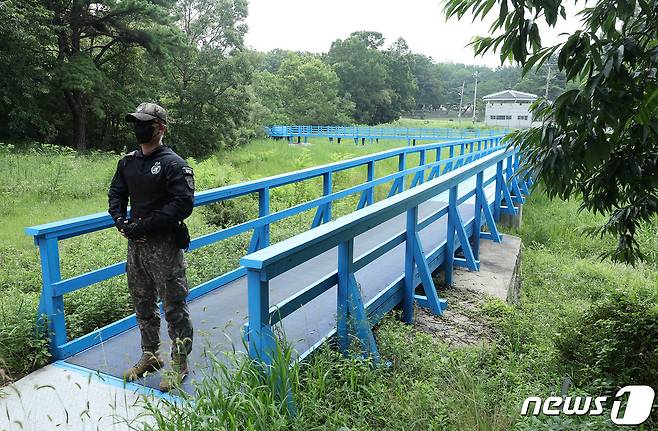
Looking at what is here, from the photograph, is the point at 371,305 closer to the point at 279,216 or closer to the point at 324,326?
the point at 324,326

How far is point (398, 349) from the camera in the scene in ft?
12.9

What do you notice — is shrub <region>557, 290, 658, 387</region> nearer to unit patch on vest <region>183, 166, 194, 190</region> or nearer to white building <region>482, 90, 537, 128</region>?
unit patch on vest <region>183, 166, 194, 190</region>

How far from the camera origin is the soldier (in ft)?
10.5

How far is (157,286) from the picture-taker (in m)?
3.36

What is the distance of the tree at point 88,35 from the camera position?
23.2m

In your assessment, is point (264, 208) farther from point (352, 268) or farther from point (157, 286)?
point (157, 286)

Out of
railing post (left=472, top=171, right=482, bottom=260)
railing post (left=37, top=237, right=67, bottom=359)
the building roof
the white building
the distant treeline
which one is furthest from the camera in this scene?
the white building

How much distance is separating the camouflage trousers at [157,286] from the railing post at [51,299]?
50cm

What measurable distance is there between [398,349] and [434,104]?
9439cm

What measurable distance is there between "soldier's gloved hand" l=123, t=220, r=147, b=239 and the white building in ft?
207

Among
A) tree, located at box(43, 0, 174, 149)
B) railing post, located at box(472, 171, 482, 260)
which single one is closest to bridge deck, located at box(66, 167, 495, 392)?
railing post, located at box(472, 171, 482, 260)

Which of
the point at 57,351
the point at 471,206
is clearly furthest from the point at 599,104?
the point at 471,206

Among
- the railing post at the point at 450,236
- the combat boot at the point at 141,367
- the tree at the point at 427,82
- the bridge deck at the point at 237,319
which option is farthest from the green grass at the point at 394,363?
the tree at the point at 427,82

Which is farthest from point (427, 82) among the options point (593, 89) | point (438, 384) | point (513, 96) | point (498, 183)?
point (593, 89)
